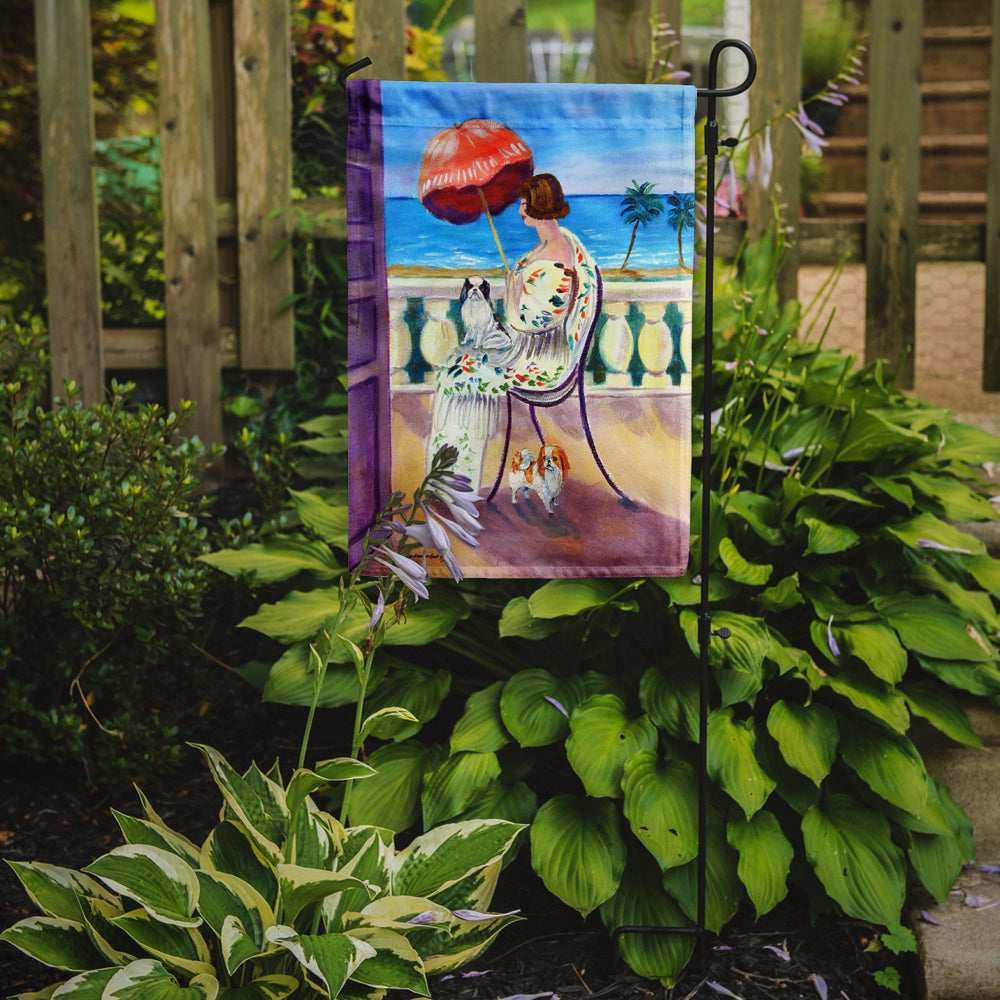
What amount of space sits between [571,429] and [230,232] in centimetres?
196

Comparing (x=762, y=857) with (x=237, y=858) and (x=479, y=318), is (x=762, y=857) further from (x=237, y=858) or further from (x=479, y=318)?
(x=479, y=318)

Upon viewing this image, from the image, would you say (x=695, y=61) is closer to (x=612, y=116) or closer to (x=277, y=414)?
(x=277, y=414)

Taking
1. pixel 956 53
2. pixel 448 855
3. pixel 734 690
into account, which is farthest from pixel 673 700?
pixel 956 53

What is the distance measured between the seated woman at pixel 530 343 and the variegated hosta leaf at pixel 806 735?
0.75 meters

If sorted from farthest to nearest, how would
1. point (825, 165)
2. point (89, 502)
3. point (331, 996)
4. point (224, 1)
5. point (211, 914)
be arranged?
point (825, 165), point (224, 1), point (89, 502), point (211, 914), point (331, 996)

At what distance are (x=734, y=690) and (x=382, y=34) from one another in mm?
2257

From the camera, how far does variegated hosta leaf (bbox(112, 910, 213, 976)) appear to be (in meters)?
1.47

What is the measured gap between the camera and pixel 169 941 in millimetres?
1528

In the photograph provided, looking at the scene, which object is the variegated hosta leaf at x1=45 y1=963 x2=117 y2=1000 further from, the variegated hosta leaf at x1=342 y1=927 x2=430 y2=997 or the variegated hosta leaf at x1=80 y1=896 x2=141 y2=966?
the variegated hosta leaf at x1=342 y1=927 x2=430 y2=997

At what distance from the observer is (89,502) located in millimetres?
2182

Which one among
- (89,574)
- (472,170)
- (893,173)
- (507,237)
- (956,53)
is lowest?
(89,574)

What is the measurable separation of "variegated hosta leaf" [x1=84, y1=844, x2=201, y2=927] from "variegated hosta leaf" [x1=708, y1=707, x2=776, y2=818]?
937mm

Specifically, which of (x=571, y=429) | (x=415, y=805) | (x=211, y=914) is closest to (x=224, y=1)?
(x=571, y=429)

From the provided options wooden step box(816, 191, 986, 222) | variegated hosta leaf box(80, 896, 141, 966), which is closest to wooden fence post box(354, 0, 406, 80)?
variegated hosta leaf box(80, 896, 141, 966)
